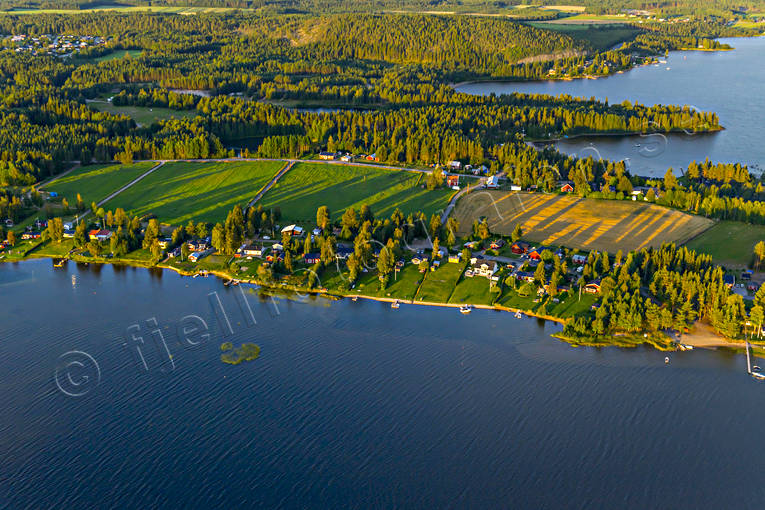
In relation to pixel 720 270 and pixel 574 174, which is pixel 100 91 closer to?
pixel 574 174

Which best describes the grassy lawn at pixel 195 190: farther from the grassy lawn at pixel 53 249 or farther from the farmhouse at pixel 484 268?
the farmhouse at pixel 484 268

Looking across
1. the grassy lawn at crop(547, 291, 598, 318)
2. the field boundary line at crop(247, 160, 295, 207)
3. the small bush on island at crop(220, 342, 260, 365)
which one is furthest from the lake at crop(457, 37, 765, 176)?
the small bush on island at crop(220, 342, 260, 365)

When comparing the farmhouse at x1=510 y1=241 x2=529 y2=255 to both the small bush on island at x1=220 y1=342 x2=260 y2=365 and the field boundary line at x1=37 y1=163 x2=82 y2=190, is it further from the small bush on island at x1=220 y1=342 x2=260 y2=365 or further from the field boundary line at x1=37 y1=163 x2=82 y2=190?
the field boundary line at x1=37 y1=163 x2=82 y2=190

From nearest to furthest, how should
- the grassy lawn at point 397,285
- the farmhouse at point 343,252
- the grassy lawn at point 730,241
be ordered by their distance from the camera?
the grassy lawn at point 397,285 → the grassy lawn at point 730,241 → the farmhouse at point 343,252

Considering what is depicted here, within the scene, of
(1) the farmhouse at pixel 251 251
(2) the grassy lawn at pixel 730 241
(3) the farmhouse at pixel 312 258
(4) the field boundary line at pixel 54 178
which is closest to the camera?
(2) the grassy lawn at pixel 730 241

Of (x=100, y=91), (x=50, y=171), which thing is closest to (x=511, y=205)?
(x=50, y=171)

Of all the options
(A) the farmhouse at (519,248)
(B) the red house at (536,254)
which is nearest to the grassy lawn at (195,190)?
(A) the farmhouse at (519,248)

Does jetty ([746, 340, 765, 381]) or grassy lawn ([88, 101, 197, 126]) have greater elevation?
grassy lawn ([88, 101, 197, 126])
